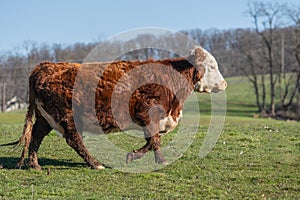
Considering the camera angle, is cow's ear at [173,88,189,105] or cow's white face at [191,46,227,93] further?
cow's white face at [191,46,227,93]

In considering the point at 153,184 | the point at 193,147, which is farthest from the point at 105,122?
the point at 193,147

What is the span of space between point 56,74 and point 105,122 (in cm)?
127

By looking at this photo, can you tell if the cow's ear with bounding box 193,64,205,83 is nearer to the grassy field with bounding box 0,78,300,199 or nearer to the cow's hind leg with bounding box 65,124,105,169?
the grassy field with bounding box 0,78,300,199

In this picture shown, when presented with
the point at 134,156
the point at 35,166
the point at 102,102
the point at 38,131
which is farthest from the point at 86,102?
the point at 134,156

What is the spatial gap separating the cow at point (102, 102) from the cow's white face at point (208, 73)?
51 centimetres

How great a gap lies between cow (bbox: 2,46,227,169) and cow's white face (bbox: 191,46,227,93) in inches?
20.3

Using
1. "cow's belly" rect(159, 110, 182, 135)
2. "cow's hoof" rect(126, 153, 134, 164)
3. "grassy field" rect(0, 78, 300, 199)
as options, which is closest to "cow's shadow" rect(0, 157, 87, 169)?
"grassy field" rect(0, 78, 300, 199)

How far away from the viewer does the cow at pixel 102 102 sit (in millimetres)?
8750

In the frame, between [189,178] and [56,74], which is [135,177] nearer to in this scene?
[189,178]

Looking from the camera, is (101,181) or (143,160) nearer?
(101,181)

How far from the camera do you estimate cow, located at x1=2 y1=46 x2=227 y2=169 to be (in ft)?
28.7

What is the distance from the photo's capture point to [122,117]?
29.7ft

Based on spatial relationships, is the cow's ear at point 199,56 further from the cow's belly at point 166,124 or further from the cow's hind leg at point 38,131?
the cow's hind leg at point 38,131

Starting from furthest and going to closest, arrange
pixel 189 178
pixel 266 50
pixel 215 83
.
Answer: pixel 266 50, pixel 215 83, pixel 189 178
